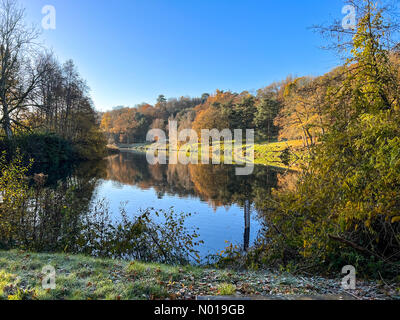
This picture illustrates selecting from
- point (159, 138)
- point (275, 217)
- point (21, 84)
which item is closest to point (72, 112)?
point (21, 84)

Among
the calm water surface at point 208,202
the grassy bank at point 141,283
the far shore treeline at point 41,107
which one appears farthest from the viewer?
the far shore treeline at point 41,107

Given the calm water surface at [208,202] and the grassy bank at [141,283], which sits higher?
the grassy bank at [141,283]

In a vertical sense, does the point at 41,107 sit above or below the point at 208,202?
above

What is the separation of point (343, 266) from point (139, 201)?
10.8m

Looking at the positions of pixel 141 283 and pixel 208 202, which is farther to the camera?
pixel 208 202

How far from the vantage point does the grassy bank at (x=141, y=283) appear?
3.60 metres

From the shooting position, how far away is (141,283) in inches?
158

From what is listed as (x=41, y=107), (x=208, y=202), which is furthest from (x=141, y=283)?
(x=41, y=107)

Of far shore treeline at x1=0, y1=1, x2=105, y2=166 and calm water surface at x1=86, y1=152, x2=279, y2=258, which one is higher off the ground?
far shore treeline at x1=0, y1=1, x2=105, y2=166

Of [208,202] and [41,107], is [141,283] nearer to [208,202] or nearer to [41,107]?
[208,202]

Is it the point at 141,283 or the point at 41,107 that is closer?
the point at 141,283

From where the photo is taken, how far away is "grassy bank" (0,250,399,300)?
3.60 m

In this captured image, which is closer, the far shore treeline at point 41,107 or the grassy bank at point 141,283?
the grassy bank at point 141,283
